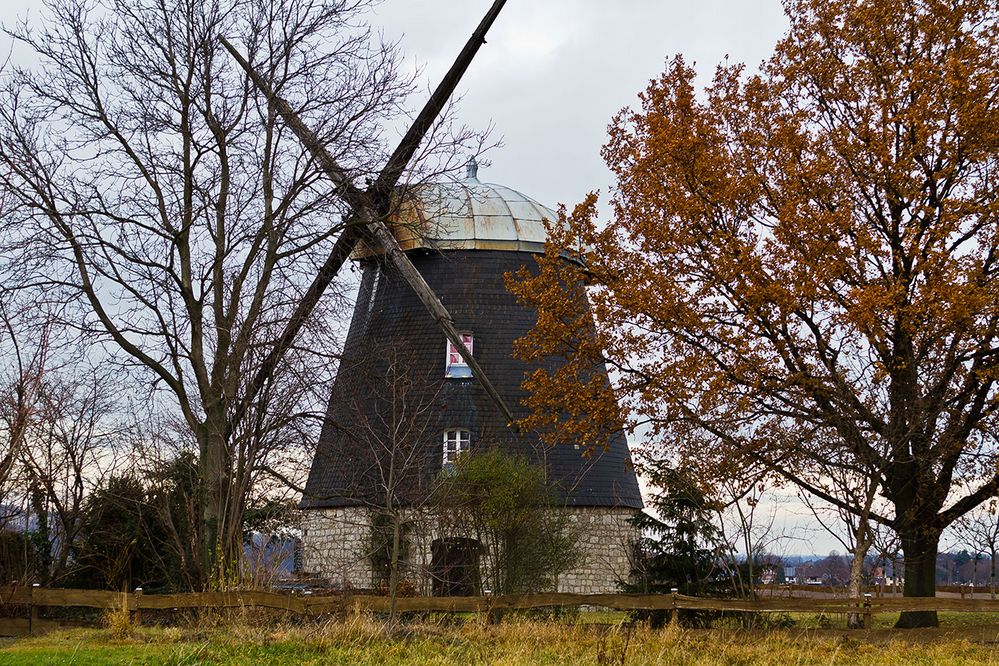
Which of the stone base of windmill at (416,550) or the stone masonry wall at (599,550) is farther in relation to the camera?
the stone masonry wall at (599,550)

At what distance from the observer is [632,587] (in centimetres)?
1839

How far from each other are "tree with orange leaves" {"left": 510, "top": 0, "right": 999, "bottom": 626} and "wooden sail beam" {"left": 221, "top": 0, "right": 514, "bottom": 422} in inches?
125

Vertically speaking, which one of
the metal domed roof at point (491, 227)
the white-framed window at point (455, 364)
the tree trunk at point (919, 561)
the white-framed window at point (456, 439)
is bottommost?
the tree trunk at point (919, 561)

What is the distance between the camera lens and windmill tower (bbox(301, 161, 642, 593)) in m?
22.6

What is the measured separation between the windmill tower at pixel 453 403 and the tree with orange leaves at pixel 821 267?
5192mm

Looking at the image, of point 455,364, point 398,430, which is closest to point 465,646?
point 398,430

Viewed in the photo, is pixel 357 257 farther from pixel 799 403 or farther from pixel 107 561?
pixel 799 403

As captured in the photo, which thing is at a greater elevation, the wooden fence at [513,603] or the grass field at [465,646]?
the wooden fence at [513,603]

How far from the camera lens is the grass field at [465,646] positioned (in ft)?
35.1

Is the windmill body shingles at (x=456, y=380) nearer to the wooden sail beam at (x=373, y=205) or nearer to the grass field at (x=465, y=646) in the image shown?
the wooden sail beam at (x=373, y=205)

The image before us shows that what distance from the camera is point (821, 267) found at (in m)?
15.1


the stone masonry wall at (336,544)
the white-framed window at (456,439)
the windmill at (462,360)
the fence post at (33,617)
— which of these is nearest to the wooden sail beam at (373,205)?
the windmill at (462,360)

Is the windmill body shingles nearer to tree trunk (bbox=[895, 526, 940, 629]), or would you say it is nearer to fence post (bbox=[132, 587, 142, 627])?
tree trunk (bbox=[895, 526, 940, 629])

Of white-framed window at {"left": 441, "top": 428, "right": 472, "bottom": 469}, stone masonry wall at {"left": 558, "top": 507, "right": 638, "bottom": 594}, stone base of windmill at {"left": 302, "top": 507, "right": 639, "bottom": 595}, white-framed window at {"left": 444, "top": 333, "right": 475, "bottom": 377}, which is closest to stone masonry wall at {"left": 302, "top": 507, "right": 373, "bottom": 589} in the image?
stone base of windmill at {"left": 302, "top": 507, "right": 639, "bottom": 595}
